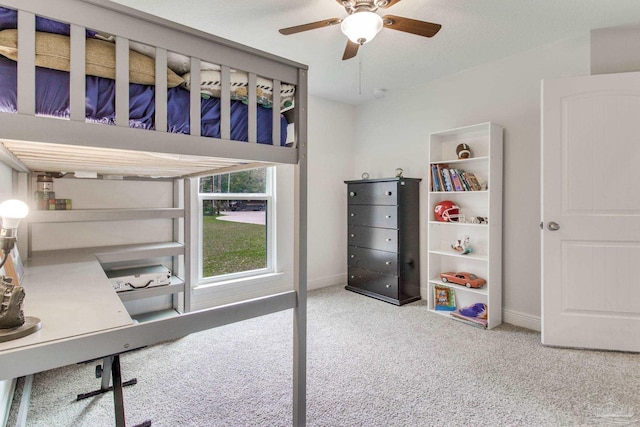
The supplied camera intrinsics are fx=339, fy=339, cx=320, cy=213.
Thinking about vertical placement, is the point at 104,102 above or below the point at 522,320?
above

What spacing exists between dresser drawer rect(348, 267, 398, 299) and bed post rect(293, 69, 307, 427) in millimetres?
2214

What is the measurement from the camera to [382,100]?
3945 millimetres

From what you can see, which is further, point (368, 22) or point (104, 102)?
point (368, 22)

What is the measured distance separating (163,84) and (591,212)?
272cm

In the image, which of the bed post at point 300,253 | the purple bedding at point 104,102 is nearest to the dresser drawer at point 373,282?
the bed post at point 300,253

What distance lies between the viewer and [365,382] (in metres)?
1.94

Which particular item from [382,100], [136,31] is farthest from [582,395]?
[382,100]

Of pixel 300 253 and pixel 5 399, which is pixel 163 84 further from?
pixel 5 399

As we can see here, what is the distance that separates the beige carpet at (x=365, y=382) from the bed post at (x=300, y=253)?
1.25ft

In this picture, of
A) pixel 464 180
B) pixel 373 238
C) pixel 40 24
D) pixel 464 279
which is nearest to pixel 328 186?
pixel 373 238

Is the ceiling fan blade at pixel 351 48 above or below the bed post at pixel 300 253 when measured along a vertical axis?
above

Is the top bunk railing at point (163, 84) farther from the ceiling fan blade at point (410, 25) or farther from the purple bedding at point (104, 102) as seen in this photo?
the ceiling fan blade at point (410, 25)

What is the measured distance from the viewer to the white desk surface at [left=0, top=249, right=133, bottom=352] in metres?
0.90

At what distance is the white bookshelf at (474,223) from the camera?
2.82m
